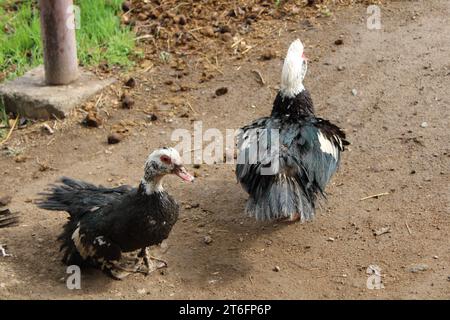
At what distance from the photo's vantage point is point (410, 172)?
582 centimetres

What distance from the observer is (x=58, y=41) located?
682cm

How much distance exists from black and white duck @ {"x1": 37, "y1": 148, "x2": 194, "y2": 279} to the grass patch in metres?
2.69

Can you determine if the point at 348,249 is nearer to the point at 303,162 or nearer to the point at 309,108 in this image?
the point at 303,162

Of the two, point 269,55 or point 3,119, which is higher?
point 269,55

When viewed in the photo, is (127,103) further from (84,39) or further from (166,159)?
(166,159)

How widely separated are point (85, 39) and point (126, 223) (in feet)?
11.2

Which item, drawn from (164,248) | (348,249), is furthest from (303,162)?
(164,248)

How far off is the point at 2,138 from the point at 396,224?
3444mm

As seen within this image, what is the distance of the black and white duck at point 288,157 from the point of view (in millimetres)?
4938

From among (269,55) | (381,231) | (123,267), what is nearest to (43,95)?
(269,55)

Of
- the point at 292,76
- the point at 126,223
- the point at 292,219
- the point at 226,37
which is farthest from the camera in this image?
the point at 226,37

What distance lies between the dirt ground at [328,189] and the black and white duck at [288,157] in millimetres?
383

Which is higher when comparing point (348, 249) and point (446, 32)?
point (446, 32)

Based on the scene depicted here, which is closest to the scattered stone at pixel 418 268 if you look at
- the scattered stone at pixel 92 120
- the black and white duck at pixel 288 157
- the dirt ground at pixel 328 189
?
the dirt ground at pixel 328 189
